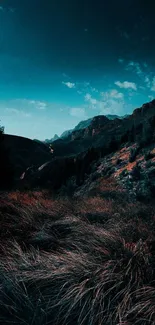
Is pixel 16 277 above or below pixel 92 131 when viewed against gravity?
below

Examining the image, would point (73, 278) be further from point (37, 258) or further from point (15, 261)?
Result: point (15, 261)

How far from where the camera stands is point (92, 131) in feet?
518

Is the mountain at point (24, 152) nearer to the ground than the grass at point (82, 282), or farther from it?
farther from it

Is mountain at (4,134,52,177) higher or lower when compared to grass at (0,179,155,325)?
higher

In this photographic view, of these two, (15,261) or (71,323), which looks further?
(15,261)

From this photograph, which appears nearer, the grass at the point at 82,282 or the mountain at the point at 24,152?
the grass at the point at 82,282

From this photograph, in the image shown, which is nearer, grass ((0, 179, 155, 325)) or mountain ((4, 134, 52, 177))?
grass ((0, 179, 155, 325))

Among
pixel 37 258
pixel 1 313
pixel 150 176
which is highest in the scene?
pixel 150 176

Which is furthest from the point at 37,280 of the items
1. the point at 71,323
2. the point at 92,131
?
→ the point at 92,131

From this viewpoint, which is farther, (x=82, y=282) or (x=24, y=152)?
(x=24, y=152)

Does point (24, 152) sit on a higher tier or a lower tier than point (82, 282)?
higher

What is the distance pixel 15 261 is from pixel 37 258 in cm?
27

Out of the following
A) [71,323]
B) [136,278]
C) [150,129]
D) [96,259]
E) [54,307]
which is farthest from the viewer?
[150,129]

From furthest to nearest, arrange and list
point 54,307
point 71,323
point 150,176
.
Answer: point 150,176 < point 54,307 < point 71,323
